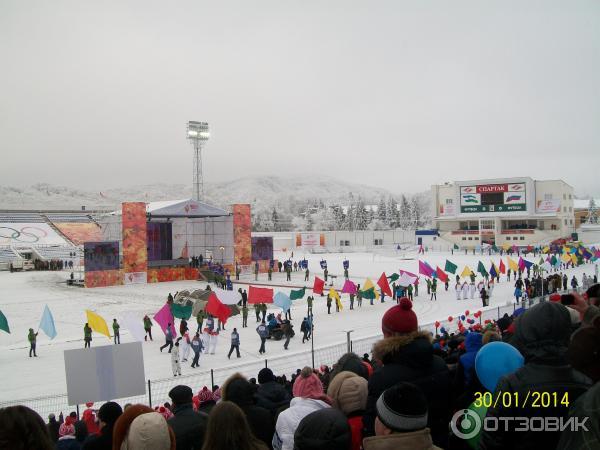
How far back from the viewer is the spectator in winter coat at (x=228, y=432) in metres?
2.65

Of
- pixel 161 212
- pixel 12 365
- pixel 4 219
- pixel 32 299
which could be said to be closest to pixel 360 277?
pixel 161 212

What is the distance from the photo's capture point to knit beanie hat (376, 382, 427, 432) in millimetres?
2303

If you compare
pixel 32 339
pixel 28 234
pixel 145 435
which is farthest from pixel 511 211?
pixel 145 435

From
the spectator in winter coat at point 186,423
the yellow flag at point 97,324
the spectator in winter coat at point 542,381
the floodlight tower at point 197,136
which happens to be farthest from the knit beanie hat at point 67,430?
the floodlight tower at point 197,136

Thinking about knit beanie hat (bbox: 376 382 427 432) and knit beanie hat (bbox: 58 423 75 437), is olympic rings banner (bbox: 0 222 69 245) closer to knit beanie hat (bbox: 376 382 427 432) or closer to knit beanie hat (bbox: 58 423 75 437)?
knit beanie hat (bbox: 58 423 75 437)

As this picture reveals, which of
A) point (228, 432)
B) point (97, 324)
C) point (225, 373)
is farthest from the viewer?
point (97, 324)

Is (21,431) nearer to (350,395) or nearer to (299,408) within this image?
(299,408)

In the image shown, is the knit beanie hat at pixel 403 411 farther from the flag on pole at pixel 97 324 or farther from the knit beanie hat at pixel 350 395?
the flag on pole at pixel 97 324

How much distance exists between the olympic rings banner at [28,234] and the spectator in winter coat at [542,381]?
215ft

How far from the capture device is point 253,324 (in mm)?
20016

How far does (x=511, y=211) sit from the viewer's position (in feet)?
213

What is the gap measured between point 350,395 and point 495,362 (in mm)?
1122

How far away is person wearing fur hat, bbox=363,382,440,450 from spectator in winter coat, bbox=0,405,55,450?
154 cm

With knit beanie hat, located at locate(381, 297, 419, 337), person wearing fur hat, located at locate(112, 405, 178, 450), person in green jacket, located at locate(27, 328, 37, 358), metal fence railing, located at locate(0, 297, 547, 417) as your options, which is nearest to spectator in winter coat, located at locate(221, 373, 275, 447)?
person wearing fur hat, located at locate(112, 405, 178, 450)
